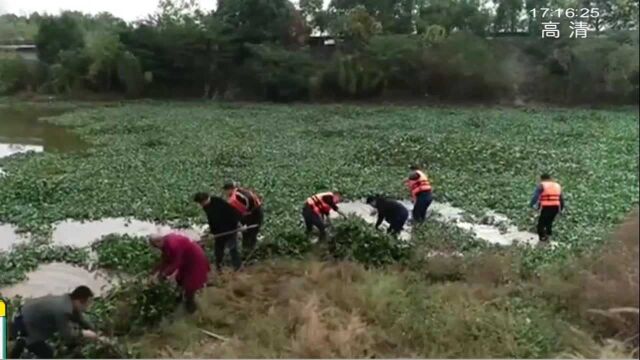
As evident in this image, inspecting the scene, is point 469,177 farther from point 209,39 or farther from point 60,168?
point 209,39

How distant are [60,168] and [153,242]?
34.9ft

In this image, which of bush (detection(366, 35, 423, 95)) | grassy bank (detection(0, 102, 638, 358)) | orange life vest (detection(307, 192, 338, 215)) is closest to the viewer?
grassy bank (detection(0, 102, 638, 358))

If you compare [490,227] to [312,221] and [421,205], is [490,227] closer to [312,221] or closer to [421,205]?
[421,205]

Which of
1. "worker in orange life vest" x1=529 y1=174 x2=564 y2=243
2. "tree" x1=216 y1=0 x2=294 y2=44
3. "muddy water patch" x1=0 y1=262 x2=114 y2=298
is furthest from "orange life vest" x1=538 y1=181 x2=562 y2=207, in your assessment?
"tree" x1=216 y1=0 x2=294 y2=44

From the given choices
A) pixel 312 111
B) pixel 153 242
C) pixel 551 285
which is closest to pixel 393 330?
pixel 551 285

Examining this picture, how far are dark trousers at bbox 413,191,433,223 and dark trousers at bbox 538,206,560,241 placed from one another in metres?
1.63

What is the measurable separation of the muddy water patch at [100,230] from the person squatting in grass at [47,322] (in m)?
4.36

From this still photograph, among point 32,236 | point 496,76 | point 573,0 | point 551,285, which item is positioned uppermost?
point 573,0

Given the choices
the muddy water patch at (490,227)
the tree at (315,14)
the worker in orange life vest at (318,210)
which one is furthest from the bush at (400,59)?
the worker in orange life vest at (318,210)

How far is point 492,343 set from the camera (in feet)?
16.8

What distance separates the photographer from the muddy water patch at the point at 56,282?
7664 mm

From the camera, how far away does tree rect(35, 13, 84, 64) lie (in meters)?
25.4

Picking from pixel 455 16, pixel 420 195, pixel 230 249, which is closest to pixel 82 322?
pixel 230 249

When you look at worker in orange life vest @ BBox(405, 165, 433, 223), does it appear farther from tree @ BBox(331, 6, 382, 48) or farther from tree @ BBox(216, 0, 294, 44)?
tree @ BBox(216, 0, 294, 44)
